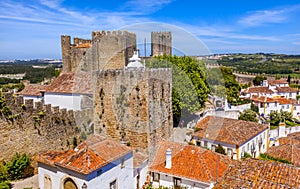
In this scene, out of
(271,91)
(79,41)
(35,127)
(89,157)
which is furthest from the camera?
(271,91)

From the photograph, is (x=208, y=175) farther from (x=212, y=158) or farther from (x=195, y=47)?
(x=195, y=47)

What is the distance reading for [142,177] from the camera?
8.95 m

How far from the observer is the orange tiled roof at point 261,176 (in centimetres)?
635

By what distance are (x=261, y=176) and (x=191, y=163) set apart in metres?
2.55

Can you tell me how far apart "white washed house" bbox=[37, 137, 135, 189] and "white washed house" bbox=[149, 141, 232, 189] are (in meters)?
1.14

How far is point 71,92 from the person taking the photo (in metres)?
12.4

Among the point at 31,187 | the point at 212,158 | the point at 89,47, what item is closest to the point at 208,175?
the point at 212,158

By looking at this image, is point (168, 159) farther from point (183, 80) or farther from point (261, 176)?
point (183, 80)

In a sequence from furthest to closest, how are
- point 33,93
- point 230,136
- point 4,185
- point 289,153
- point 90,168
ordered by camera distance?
1. point 33,93
2. point 230,136
3. point 289,153
4. point 4,185
5. point 90,168

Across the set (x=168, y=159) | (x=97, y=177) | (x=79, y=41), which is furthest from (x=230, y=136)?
(x=79, y=41)

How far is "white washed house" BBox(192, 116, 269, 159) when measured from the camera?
12148mm

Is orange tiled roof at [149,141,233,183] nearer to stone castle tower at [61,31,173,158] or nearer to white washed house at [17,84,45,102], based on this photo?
stone castle tower at [61,31,173,158]

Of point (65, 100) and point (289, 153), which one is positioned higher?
point (65, 100)

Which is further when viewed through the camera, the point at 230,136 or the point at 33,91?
the point at 33,91
